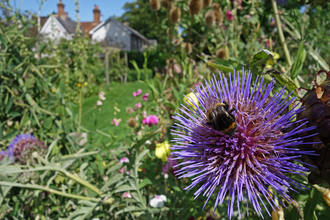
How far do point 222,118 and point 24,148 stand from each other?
102 centimetres

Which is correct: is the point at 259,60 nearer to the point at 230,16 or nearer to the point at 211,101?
the point at 211,101

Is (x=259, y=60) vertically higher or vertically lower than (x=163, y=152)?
higher

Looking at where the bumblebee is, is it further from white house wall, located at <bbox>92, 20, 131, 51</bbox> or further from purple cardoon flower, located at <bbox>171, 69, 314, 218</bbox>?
white house wall, located at <bbox>92, 20, 131, 51</bbox>

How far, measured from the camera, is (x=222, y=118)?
53 cm

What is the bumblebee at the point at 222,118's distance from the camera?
21.0 inches

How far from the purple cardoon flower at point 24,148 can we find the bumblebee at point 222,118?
945 millimetres

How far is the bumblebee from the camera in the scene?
53 cm

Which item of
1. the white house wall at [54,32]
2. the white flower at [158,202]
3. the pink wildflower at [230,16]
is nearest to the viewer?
the white flower at [158,202]

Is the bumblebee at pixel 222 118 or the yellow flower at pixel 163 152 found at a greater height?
the bumblebee at pixel 222 118

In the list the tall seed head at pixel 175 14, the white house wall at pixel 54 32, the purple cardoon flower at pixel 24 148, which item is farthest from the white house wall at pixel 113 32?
A: the purple cardoon flower at pixel 24 148

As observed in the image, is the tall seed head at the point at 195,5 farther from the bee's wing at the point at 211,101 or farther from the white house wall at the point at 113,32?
the white house wall at the point at 113,32

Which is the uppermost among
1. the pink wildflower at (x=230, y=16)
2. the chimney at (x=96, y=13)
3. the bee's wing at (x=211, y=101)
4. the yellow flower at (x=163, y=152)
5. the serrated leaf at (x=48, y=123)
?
the chimney at (x=96, y=13)

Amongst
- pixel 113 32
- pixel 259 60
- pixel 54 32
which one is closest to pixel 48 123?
pixel 259 60

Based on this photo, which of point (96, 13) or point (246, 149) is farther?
point (96, 13)
